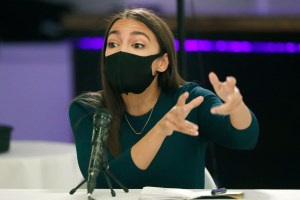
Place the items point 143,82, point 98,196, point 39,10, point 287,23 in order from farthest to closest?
point 39,10 < point 287,23 < point 143,82 < point 98,196

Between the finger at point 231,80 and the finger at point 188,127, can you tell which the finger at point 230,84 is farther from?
the finger at point 188,127

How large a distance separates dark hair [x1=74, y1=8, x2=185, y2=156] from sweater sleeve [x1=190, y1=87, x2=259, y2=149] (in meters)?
0.11

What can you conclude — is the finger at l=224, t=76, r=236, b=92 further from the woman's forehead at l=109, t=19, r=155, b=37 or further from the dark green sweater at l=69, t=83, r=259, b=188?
the woman's forehead at l=109, t=19, r=155, b=37

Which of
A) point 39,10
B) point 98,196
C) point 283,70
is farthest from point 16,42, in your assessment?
point 98,196

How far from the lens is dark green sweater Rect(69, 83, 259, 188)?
2.12 m

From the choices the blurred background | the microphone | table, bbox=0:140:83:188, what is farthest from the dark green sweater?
the blurred background

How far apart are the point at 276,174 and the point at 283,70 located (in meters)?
0.69

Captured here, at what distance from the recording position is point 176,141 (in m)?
2.23

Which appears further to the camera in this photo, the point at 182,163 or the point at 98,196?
the point at 182,163

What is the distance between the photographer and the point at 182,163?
2234mm

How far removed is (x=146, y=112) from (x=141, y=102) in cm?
4

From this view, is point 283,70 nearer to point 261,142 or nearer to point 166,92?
point 261,142

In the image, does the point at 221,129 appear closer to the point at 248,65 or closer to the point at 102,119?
the point at 102,119

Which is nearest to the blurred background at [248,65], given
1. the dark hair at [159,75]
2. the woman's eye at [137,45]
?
the dark hair at [159,75]
